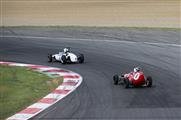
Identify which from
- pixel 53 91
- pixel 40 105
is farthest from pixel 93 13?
pixel 40 105

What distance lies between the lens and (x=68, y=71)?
19.3m

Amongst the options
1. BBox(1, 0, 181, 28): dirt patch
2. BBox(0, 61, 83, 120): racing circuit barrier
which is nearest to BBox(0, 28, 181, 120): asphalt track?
BBox(0, 61, 83, 120): racing circuit barrier

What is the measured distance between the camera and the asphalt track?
12891mm

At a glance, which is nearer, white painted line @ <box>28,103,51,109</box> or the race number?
white painted line @ <box>28,103,51,109</box>

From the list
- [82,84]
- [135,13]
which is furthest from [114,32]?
[82,84]

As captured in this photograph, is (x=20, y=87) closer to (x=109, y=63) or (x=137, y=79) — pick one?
(x=137, y=79)

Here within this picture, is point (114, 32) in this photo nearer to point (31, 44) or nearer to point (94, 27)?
point (94, 27)

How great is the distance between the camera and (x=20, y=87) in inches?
640

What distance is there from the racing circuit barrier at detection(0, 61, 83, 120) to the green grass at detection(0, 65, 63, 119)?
189 mm

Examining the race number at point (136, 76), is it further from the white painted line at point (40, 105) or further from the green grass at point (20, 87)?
the white painted line at point (40, 105)

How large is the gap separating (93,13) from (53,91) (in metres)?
19.7

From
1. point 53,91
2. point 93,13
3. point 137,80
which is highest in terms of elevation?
point 93,13

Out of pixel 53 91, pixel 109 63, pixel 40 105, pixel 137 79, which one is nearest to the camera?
pixel 40 105

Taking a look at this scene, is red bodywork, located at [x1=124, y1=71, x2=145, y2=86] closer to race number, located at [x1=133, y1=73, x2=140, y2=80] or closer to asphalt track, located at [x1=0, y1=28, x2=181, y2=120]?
race number, located at [x1=133, y1=73, x2=140, y2=80]
